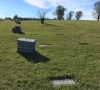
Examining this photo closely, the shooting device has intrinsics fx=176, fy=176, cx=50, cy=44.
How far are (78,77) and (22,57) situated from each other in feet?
8.43

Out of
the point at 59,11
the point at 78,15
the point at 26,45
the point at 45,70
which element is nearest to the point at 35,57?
the point at 26,45

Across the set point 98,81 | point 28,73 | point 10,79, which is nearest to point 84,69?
point 98,81

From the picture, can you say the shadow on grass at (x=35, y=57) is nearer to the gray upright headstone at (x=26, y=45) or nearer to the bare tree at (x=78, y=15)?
the gray upright headstone at (x=26, y=45)

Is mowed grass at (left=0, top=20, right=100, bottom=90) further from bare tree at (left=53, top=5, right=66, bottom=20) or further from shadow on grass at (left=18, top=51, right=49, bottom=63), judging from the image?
bare tree at (left=53, top=5, right=66, bottom=20)

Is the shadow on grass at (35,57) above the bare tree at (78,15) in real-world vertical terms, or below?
below

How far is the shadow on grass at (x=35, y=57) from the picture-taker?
245 inches

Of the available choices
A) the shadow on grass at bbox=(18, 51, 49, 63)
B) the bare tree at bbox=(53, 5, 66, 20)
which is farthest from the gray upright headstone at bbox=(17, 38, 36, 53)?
the bare tree at bbox=(53, 5, 66, 20)

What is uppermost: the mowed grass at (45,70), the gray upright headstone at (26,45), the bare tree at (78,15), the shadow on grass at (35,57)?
the bare tree at (78,15)

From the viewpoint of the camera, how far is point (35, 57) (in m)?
6.67

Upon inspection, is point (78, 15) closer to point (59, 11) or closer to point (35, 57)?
point (59, 11)

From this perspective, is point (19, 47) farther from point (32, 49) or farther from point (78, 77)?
point (78, 77)

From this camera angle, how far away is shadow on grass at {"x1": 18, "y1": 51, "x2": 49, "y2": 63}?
20.5ft

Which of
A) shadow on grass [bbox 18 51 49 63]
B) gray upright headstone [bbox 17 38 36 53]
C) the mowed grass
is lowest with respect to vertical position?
the mowed grass

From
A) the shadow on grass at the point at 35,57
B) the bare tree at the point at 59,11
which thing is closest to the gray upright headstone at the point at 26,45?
the shadow on grass at the point at 35,57
